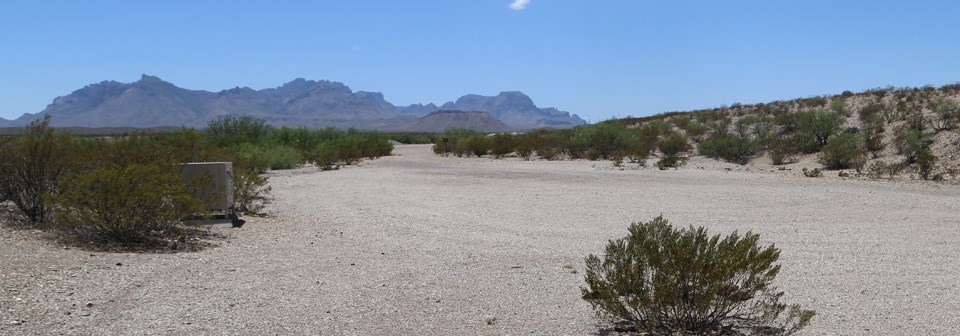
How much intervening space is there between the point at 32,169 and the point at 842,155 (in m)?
26.4

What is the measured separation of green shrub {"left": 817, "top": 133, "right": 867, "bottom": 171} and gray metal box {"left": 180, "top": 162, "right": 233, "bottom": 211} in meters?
22.3

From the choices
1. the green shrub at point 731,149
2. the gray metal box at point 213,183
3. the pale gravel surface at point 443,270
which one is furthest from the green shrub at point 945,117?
the gray metal box at point 213,183

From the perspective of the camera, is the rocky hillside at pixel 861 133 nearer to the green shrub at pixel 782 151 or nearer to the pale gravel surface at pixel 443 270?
the green shrub at pixel 782 151

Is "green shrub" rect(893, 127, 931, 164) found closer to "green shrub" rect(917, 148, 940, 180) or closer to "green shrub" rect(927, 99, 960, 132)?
"green shrub" rect(927, 99, 960, 132)

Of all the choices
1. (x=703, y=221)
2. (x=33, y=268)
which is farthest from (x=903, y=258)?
(x=33, y=268)

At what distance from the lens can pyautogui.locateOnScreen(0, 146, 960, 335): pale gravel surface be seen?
23.4 ft

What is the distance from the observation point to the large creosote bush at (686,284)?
640cm

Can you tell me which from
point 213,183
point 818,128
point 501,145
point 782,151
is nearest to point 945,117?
point 818,128

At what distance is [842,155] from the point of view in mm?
29734

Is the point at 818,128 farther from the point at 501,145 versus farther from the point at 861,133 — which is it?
the point at 501,145

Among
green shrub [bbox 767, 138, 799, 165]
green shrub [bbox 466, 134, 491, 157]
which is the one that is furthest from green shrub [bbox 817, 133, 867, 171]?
green shrub [bbox 466, 134, 491, 157]


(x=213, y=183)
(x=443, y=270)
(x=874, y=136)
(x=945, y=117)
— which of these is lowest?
(x=443, y=270)

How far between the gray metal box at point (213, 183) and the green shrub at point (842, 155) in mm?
22323

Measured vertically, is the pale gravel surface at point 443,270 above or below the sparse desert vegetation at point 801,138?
below
